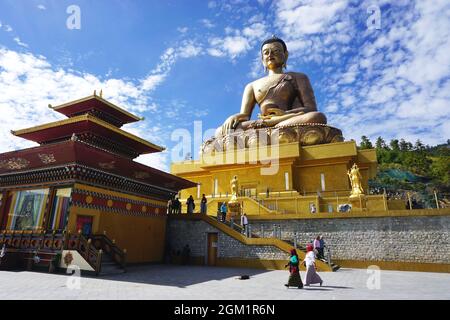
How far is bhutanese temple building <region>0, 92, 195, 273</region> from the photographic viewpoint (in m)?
11.2

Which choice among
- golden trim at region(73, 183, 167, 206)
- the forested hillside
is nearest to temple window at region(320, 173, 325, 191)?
golden trim at region(73, 183, 167, 206)

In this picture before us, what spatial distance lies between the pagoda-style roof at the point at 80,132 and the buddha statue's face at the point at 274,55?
15.7 m

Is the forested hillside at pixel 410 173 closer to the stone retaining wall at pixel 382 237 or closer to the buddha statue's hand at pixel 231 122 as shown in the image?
the buddha statue's hand at pixel 231 122

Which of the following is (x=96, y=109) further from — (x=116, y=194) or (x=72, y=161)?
(x=72, y=161)

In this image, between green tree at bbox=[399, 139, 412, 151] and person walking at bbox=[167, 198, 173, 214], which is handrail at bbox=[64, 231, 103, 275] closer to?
person walking at bbox=[167, 198, 173, 214]

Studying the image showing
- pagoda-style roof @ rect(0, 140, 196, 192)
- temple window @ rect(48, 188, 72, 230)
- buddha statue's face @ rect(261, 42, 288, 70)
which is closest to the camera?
pagoda-style roof @ rect(0, 140, 196, 192)

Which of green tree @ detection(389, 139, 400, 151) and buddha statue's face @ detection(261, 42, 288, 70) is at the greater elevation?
green tree @ detection(389, 139, 400, 151)

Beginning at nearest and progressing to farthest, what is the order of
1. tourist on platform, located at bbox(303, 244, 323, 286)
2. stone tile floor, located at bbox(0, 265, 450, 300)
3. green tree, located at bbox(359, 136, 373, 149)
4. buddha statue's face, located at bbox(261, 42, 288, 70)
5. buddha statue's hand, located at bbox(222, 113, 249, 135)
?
stone tile floor, located at bbox(0, 265, 450, 300), tourist on platform, located at bbox(303, 244, 323, 286), buddha statue's hand, located at bbox(222, 113, 249, 135), buddha statue's face, located at bbox(261, 42, 288, 70), green tree, located at bbox(359, 136, 373, 149)

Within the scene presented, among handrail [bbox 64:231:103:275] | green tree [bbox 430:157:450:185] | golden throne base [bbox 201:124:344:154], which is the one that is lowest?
handrail [bbox 64:231:103:275]

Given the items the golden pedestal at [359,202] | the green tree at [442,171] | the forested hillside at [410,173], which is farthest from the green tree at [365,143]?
the golden pedestal at [359,202]

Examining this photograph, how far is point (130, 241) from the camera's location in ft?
45.5

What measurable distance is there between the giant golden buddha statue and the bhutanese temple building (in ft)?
29.8

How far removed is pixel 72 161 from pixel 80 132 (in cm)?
313
